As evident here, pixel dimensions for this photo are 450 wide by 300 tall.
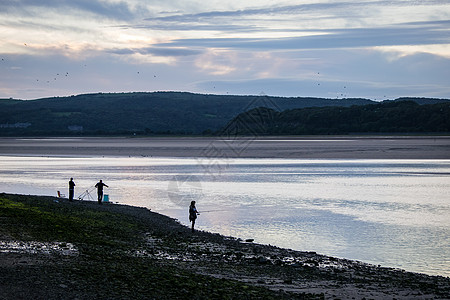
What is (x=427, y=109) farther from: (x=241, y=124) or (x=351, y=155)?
(x=351, y=155)

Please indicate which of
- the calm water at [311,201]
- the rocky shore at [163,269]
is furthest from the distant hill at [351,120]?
the rocky shore at [163,269]

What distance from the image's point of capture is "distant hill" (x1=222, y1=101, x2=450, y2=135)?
134m

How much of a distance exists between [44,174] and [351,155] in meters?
36.8

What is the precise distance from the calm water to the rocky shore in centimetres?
195

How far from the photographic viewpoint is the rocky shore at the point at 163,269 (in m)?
10.8

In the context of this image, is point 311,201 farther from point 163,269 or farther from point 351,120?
point 351,120

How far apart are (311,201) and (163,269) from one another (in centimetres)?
1727

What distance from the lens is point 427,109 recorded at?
146 metres

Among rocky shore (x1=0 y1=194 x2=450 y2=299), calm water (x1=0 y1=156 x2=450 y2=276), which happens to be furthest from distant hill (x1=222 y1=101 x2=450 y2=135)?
rocky shore (x1=0 y1=194 x2=450 y2=299)

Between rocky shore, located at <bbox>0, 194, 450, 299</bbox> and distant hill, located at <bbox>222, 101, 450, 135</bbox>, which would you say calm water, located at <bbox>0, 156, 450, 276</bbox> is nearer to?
rocky shore, located at <bbox>0, 194, 450, 299</bbox>

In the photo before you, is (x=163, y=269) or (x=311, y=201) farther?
(x=311, y=201)

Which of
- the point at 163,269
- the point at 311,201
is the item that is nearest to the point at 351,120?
the point at 311,201

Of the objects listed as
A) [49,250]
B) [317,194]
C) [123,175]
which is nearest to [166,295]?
[49,250]

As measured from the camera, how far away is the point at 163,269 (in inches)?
503
